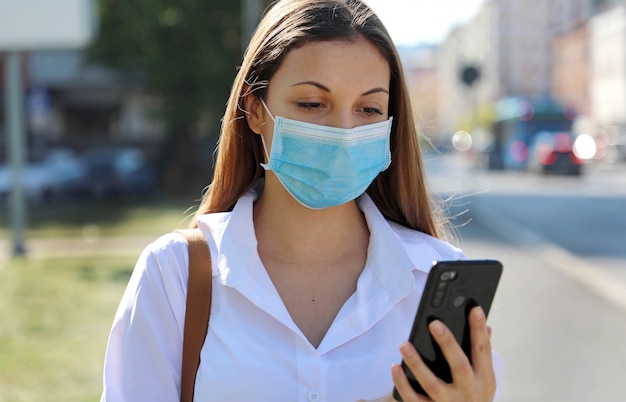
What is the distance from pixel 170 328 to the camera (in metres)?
2.13

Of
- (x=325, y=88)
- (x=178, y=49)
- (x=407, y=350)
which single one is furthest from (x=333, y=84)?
(x=178, y=49)

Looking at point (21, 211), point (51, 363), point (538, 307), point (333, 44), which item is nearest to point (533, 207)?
point (21, 211)

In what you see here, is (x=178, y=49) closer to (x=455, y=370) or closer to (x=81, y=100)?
(x=81, y=100)

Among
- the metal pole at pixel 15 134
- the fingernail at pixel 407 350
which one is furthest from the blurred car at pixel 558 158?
the fingernail at pixel 407 350

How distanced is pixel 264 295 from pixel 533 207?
2093cm

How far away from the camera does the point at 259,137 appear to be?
8.35 feet

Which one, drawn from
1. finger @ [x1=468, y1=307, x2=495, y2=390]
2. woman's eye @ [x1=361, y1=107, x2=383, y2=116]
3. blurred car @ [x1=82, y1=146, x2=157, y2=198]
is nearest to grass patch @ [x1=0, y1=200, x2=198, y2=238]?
blurred car @ [x1=82, y1=146, x2=157, y2=198]

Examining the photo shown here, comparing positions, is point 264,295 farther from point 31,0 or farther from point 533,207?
point 533,207

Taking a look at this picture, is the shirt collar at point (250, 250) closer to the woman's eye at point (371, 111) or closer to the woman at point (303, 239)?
the woman at point (303, 239)

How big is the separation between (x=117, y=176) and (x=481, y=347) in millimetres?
32570

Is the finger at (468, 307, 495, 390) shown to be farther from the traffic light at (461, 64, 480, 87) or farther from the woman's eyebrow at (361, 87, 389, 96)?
the traffic light at (461, 64, 480, 87)

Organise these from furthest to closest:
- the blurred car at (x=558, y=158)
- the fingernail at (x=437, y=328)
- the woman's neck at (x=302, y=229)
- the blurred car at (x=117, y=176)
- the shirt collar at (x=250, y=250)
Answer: the blurred car at (x=558, y=158) → the blurred car at (x=117, y=176) → the woman's neck at (x=302, y=229) → the shirt collar at (x=250, y=250) → the fingernail at (x=437, y=328)

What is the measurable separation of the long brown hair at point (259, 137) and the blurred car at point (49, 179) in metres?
31.6

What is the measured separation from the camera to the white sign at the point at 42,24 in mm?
17172
